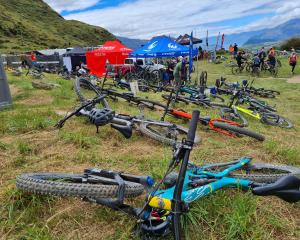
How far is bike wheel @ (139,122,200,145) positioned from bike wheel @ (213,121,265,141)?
84 cm

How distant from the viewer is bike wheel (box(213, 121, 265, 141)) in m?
6.17

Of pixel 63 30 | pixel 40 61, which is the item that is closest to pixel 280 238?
pixel 40 61

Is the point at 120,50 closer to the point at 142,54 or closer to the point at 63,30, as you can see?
the point at 142,54

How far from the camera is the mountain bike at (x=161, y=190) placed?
223cm

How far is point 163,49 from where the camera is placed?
69.0 feet

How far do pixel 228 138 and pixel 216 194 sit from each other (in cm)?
323

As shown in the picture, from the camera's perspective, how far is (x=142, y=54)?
71.2 feet

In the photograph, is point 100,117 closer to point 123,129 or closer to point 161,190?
point 123,129

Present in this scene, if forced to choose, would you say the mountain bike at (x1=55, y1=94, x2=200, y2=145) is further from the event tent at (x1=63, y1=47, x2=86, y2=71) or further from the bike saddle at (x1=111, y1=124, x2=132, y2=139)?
the event tent at (x1=63, y1=47, x2=86, y2=71)

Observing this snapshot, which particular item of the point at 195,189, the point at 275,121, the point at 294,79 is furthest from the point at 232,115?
the point at 294,79

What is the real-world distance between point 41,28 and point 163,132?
130439mm

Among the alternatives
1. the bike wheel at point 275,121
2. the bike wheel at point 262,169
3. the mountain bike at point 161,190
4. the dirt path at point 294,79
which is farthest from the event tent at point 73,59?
the mountain bike at point 161,190

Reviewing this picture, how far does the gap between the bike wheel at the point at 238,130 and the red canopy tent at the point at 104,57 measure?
2121cm

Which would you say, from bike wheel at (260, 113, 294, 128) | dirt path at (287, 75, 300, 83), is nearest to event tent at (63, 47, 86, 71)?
dirt path at (287, 75, 300, 83)
